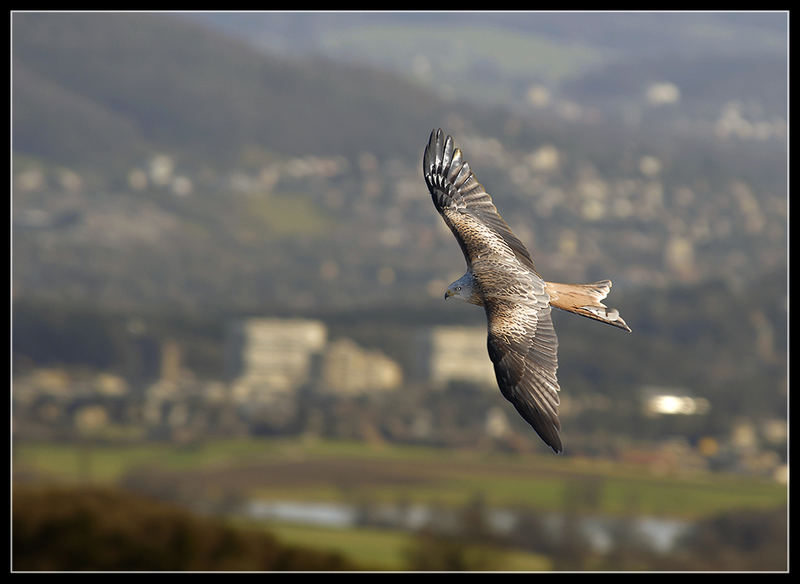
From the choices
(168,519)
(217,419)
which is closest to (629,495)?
(217,419)

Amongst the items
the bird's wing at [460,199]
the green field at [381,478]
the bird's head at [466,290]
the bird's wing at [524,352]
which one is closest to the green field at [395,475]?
the green field at [381,478]

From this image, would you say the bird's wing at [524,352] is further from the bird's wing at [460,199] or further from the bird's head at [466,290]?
the bird's wing at [460,199]

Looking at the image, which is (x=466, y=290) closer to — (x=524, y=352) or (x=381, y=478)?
(x=524, y=352)

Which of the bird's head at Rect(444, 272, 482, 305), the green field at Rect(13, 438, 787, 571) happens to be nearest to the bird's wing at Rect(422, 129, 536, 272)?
the bird's head at Rect(444, 272, 482, 305)

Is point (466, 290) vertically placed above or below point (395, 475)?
above

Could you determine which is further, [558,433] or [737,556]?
[737,556]

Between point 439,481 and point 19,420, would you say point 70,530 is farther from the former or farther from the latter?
point 19,420

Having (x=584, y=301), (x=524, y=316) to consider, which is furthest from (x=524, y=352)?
(x=584, y=301)
